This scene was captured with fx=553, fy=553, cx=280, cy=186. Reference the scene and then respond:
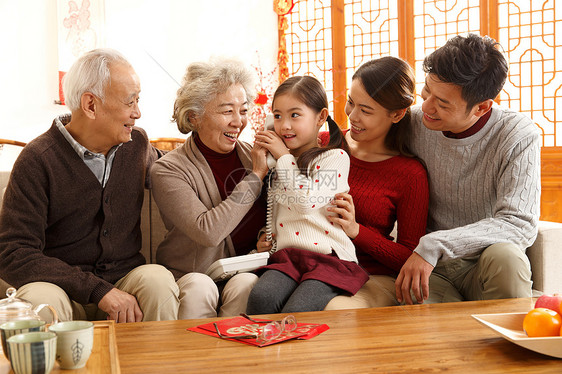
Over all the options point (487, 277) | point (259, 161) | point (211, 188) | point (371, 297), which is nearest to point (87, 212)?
point (211, 188)

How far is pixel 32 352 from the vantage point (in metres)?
1.03

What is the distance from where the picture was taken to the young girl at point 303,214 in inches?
75.0

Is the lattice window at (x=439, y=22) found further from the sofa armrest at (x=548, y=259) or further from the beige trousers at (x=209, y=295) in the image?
the beige trousers at (x=209, y=295)

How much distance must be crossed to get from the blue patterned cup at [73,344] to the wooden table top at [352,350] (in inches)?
4.4

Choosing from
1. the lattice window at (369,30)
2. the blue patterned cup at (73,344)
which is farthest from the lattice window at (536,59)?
the blue patterned cup at (73,344)

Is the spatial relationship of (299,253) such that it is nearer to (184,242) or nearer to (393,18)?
(184,242)

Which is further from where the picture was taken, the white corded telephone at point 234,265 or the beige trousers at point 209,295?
the white corded telephone at point 234,265

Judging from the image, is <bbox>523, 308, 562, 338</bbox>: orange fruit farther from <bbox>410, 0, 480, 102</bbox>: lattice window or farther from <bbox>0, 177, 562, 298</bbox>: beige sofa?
<bbox>410, 0, 480, 102</bbox>: lattice window

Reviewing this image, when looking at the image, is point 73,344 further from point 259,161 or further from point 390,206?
point 390,206

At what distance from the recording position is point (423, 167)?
2244mm

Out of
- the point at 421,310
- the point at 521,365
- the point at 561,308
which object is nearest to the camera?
the point at 521,365

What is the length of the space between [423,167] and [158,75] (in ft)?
12.1

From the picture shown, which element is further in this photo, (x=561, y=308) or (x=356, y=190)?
(x=356, y=190)

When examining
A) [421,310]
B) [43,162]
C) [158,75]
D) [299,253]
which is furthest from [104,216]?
[158,75]
